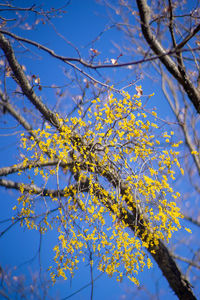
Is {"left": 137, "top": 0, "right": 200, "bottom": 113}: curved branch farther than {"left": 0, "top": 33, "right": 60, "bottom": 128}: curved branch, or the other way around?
{"left": 0, "top": 33, "right": 60, "bottom": 128}: curved branch

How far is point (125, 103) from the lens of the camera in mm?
2416

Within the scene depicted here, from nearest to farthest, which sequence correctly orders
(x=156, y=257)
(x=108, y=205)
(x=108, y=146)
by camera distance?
1. (x=108, y=205)
2. (x=108, y=146)
3. (x=156, y=257)

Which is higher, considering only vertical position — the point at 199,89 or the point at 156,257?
the point at 199,89

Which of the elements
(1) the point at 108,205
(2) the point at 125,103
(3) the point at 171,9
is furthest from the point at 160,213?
(3) the point at 171,9

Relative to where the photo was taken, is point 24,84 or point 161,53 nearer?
point 161,53

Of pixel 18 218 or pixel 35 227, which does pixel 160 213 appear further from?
pixel 18 218

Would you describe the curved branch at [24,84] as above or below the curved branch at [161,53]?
above

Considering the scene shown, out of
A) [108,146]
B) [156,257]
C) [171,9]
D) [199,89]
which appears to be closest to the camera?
[171,9]

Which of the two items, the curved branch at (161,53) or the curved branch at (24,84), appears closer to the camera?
the curved branch at (161,53)

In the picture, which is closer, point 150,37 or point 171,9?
point 171,9

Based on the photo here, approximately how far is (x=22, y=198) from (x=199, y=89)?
94.5 inches

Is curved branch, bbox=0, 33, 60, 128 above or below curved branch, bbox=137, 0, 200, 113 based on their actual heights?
above

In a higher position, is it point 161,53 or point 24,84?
point 24,84

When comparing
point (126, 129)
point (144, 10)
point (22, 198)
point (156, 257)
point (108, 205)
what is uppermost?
point (144, 10)
